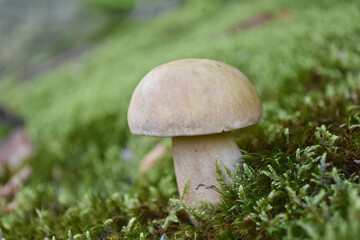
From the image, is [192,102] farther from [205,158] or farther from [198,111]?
[205,158]

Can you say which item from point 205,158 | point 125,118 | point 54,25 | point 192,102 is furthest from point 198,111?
point 54,25

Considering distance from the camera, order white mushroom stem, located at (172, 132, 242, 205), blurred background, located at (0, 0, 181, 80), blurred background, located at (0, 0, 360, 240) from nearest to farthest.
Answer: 1. white mushroom stem, located at (172, 132, 242, 205)
2. blurred background, located at (0, 0, 360, 240)
3. blurred background, located at (0, 0, 181, 80)

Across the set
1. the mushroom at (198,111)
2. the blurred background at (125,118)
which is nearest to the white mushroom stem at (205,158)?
the mushroom at (198,111)

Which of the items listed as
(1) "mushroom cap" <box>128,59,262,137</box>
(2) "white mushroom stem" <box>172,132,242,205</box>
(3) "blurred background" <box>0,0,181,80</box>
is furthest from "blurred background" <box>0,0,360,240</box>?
(3) "blurred background" <box>0,0,181,80</box>

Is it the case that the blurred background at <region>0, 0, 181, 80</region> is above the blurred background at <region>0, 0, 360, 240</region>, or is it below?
above

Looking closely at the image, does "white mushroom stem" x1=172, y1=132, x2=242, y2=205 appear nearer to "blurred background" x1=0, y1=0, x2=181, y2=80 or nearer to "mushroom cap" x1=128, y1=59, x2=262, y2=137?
"mushroom cap" x1=128, y1=59, x2=262, y2=137

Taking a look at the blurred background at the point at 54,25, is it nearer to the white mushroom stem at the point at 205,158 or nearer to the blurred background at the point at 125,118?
the blurred background at the point at 125,118

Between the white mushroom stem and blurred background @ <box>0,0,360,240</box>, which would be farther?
blurred background @ <box>0,0,360,240</box>

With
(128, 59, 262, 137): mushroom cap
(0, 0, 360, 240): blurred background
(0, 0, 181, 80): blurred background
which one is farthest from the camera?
(0, 0, 181, 80): blurred background
